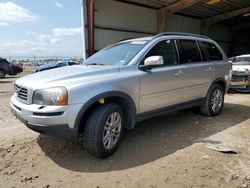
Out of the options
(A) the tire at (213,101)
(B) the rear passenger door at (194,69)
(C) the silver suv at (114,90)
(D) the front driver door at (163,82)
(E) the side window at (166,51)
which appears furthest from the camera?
(A) the tire at (213,101)

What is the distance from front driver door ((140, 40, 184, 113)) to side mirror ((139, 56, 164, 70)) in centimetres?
10

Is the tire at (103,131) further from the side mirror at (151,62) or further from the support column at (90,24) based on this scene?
the support column at (90,24)

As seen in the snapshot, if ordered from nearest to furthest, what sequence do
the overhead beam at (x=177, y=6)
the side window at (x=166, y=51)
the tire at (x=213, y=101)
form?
the side window at (x=166, y=51), the tire at (x=213, y=101), the overhead beam at (x=177, y=6)

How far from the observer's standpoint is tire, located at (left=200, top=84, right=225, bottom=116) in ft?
19.9

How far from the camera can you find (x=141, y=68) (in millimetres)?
4250

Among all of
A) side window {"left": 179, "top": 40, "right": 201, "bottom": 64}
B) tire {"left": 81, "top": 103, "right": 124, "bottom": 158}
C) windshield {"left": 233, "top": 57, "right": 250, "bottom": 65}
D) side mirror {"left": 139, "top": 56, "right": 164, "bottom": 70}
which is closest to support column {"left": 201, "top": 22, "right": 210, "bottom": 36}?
windshield {"left": 233, "top": 57, "right": 250, "bottom": 65}

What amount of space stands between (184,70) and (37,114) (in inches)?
118

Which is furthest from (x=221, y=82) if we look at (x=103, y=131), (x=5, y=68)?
(x=5, y=68)

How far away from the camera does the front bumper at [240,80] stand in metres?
10.2

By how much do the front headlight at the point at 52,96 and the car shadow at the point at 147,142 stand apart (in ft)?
3.18

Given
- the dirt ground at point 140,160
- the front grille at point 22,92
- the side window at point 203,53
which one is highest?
the side window at point 203,53

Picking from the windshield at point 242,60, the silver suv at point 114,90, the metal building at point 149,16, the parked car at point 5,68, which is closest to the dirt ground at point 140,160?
the silver suv at point 114,90

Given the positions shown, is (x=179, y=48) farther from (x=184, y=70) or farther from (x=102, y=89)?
(x=102, y=89)

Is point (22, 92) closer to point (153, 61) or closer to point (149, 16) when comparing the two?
point (153, 61)
